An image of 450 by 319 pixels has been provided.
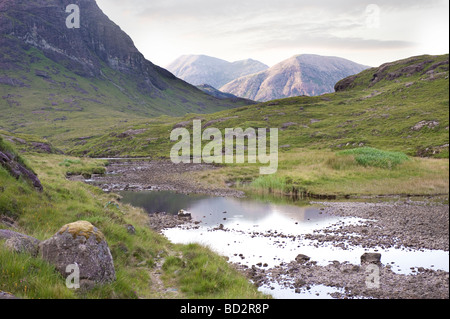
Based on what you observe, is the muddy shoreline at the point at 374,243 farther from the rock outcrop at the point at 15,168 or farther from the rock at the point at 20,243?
the rock outcrop at the point at 15,168

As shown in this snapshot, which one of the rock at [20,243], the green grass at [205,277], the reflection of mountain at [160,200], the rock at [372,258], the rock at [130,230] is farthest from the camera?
the reflection of mountain at [160,200]

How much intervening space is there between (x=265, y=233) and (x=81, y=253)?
55.6 ft

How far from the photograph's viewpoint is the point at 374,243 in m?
19.4

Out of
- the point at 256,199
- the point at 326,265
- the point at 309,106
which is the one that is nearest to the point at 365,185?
the point at 256,199

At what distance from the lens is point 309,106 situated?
145250 mm

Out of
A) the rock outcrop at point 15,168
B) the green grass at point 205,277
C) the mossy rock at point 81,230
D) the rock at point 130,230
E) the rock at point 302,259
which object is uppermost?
the rock outcrop at point 15,168

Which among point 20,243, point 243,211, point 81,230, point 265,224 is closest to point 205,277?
point 81,230

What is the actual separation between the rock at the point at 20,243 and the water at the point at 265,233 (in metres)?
9.51

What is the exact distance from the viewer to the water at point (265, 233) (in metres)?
14.8

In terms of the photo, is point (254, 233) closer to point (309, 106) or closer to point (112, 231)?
point (112, 231)

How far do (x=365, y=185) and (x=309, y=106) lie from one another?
366ft

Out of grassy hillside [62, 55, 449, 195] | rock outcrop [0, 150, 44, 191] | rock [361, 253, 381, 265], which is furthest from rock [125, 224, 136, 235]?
grassy hillside [62, 55, 449, 195]

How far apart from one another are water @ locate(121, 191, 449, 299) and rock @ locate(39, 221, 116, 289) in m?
7.58

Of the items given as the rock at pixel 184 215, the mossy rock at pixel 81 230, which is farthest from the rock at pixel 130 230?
the rock at pixel 184 215
